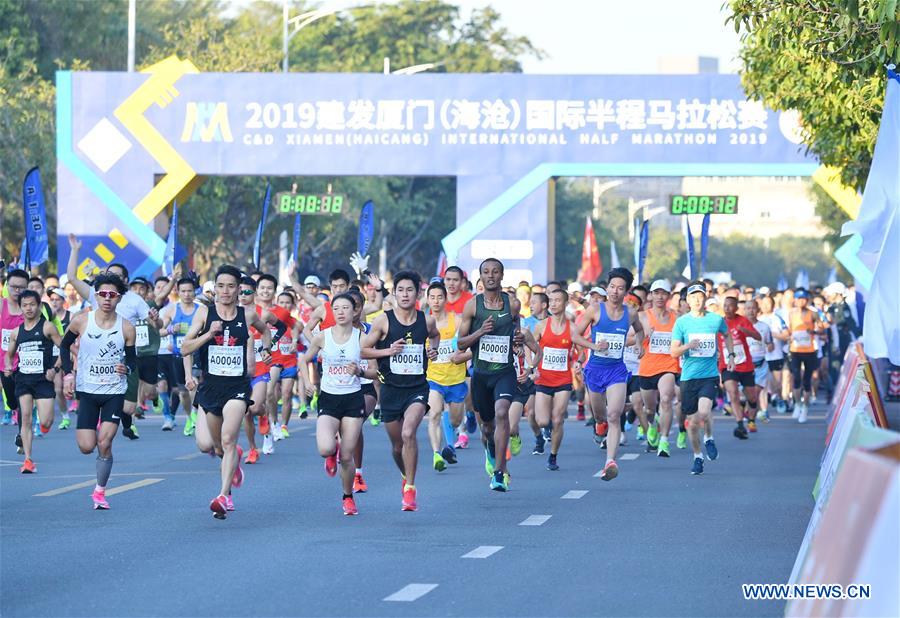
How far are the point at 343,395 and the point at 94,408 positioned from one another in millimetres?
2042

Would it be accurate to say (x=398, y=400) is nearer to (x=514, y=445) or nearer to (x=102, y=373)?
(x=102, y=373)

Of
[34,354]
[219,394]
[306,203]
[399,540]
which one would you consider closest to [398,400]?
[219,394]

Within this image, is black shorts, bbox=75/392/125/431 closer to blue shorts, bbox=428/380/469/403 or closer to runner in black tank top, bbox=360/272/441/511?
runner in black tank top, bbox=360/272/441/511

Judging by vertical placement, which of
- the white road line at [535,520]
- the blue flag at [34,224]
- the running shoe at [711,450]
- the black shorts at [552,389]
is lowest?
the white road line at [535,520]

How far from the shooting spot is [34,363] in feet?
56.7

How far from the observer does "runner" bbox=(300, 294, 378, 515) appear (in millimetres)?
13039

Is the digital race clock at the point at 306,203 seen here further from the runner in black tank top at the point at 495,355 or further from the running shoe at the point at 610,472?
the running shoe at the point at 610,472

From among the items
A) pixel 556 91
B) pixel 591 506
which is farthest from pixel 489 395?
pixel 556 91

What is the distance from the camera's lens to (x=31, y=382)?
56.8 ft

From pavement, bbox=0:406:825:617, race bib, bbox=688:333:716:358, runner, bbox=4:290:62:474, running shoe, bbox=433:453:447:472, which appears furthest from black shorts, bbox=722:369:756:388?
runner, bbox=4:290:62:474

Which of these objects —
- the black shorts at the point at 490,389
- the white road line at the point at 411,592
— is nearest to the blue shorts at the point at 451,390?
the black shorts at the point at 490,389

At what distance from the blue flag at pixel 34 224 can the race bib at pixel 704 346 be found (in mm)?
11450

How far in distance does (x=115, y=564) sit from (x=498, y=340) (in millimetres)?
5275

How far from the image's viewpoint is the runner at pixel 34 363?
17.2 metres
